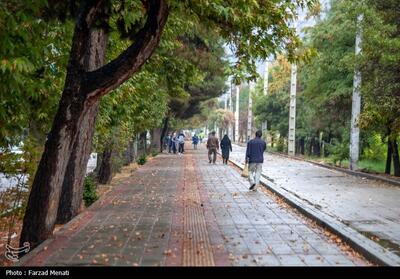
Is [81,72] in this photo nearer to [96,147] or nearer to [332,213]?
[332,213]

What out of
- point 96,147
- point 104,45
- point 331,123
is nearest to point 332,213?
point 104,45

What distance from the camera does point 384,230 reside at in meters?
10.4

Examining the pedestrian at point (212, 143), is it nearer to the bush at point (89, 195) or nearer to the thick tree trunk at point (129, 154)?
the thick tree trunk at point (129, 154)

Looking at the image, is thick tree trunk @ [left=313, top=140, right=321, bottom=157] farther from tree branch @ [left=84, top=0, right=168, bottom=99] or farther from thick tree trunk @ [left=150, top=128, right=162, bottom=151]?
tree branch @ [left=84, top=0, right=168, bottom=99]

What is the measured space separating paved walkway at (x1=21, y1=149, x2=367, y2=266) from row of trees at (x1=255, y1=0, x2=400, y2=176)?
12.1ft

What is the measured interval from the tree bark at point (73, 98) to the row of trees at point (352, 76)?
3.92 meters

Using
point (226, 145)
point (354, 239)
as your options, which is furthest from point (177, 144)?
point (354, 239)

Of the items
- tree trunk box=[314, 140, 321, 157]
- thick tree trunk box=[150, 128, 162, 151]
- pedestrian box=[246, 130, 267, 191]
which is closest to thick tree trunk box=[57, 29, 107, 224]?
pedestrian box=[246, 130, 267, 191]

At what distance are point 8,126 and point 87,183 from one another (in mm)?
6324

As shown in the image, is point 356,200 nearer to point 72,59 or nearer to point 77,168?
point 77,168

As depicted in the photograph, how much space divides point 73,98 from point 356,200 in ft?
27.9

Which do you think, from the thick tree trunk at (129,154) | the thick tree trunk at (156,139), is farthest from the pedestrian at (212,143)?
the thick tree trunk at (156,139)

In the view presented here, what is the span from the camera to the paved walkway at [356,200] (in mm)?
10406
